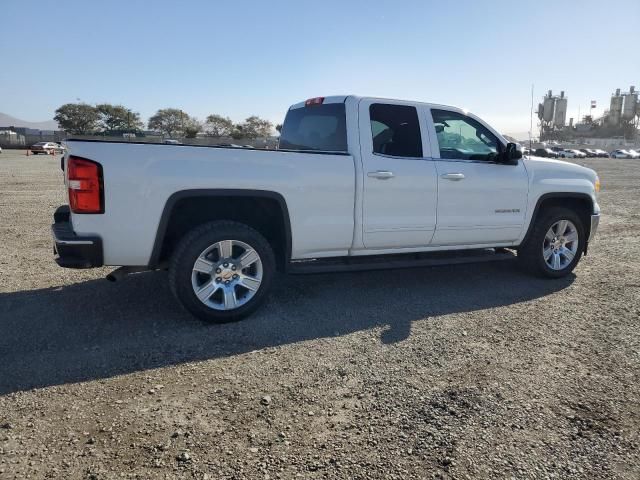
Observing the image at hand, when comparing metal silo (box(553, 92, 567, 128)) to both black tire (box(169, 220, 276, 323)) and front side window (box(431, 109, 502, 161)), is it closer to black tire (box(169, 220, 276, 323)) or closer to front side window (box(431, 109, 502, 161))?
front side window (box(431, 109, 502, 161))

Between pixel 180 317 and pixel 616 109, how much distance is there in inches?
6756

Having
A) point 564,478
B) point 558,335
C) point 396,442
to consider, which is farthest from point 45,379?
point 558,335

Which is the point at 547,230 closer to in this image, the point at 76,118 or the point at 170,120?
the point at 76,118

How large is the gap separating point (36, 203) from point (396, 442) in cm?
1120

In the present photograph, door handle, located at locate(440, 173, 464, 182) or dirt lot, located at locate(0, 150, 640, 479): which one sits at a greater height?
door handle, located at locate(440, 173, 464, 182)

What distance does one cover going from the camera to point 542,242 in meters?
5.53

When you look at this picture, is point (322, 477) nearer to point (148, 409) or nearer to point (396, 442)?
point (396, 442)

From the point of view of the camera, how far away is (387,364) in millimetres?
3393

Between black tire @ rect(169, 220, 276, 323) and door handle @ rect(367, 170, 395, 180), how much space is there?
4.00ft

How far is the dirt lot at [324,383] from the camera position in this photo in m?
2.37

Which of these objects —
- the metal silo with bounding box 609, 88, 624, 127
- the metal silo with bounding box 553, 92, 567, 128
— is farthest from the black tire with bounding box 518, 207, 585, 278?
the metal silo with bounding box 609, 88, 624, 127

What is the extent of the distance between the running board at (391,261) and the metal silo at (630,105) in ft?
528

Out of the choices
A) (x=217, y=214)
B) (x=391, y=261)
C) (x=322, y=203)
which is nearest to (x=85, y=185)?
(x=217, y=214)

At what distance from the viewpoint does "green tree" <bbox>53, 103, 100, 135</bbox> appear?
87438 mm
